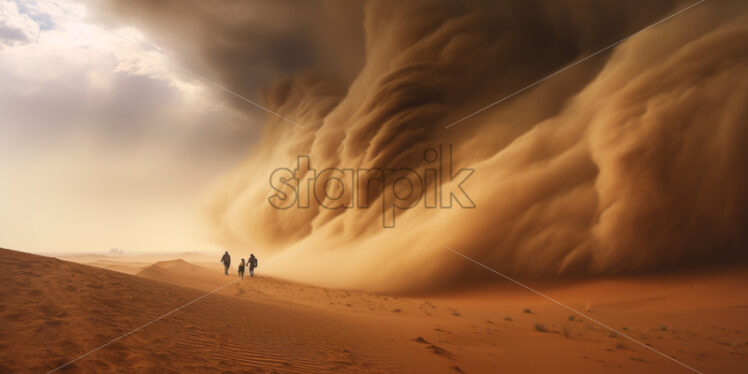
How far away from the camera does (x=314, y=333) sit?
7535 millimetres

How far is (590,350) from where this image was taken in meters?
7.61

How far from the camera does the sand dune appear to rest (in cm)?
483

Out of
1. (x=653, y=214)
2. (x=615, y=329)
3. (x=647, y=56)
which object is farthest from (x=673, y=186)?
(x=615, y=329)

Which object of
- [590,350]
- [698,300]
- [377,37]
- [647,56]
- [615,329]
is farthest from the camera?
[377,37]

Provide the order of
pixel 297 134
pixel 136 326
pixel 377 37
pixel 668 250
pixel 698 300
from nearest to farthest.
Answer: pixel 136 326 < pixel 698 300 < pixel 668 250 < pixel 377 37 < pixel 297 134

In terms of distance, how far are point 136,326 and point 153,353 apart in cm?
122

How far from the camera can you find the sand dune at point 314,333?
4832 millimetres

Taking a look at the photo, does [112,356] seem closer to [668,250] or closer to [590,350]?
[590,350]

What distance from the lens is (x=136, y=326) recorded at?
575cm

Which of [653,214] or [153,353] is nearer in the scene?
Result: [153,353]

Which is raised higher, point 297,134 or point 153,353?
point 297,134

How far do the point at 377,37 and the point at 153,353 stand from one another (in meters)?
32.2

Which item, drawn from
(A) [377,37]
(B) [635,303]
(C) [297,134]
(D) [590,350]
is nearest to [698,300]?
(B) [635,303]

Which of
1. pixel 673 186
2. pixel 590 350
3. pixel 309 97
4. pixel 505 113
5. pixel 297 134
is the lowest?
pixel 590 350
